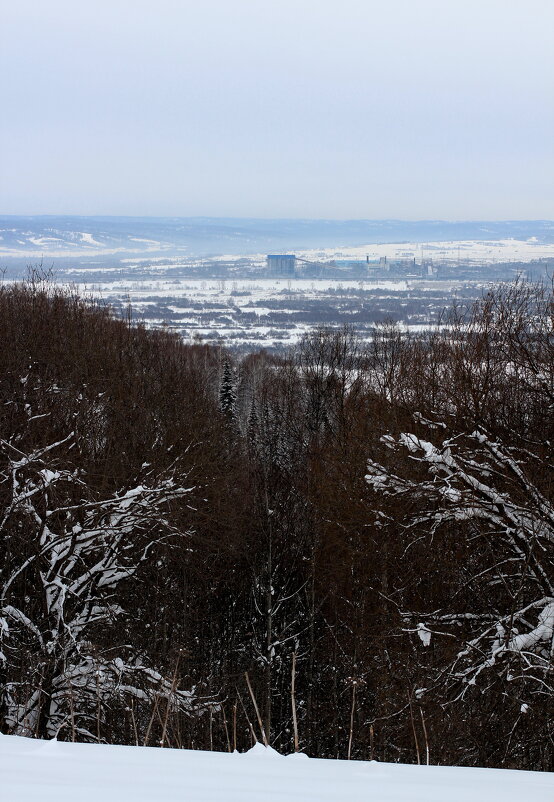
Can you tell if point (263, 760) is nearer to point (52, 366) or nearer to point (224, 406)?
point (52, 366)

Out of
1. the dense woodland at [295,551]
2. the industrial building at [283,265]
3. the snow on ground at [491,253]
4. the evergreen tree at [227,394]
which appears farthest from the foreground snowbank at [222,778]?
the industrial building at [283,265]

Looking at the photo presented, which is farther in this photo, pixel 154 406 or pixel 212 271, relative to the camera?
pixel 212 271

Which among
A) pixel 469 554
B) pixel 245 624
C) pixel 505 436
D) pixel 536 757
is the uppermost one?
pixel 505 436

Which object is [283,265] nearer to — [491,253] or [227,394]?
[491,253]

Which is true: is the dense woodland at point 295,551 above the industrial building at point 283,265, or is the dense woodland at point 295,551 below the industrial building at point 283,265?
below

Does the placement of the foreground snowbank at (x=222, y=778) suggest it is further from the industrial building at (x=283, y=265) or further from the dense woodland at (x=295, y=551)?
the industrial building at (x=283, y=265)

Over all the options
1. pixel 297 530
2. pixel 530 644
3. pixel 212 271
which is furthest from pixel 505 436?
pixel 212 271
